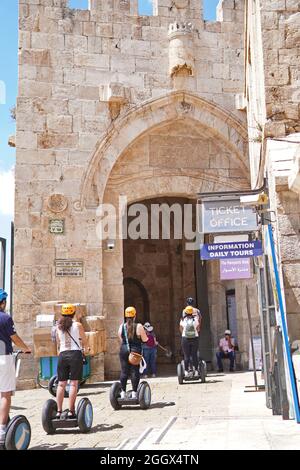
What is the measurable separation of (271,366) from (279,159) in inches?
94.3

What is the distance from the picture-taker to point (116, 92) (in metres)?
12.8

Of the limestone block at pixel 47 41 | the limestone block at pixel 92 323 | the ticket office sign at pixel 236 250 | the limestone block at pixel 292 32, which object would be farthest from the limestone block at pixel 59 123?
the limestone block at pixel 292 32

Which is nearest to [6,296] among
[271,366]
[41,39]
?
[271,366]

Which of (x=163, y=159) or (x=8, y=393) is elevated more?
(x=163, y=159)

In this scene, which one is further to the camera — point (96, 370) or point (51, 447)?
point (96, 370)

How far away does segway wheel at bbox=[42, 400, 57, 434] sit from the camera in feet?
20.1

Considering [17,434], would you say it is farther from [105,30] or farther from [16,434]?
[105,30]

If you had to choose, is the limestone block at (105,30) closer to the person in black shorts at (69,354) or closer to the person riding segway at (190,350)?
the person riding segway at (190,350)

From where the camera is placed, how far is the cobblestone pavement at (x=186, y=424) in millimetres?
5133

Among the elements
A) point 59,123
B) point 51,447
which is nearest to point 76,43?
point 59,123

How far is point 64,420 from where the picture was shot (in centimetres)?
620

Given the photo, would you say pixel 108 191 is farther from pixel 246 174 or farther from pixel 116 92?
pixel 246 174

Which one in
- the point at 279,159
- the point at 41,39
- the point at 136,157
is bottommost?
the point at 279,159

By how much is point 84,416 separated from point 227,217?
3256mm
